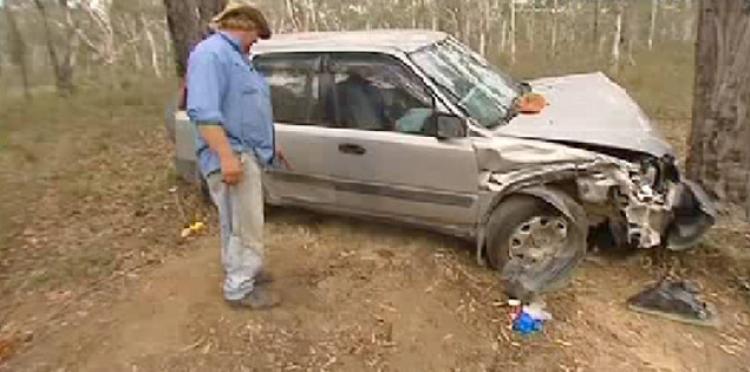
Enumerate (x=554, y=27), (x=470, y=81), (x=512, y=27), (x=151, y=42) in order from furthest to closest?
(x=151, y=42) → (x=554, y=27) → (x=512, y=27) → (x=470, y=81)

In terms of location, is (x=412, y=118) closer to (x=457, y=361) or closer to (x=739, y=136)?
(x=457, y=361)

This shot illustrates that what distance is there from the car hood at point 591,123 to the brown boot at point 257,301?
1.73 m

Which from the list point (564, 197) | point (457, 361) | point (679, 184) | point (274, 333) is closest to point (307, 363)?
point (274, 333)

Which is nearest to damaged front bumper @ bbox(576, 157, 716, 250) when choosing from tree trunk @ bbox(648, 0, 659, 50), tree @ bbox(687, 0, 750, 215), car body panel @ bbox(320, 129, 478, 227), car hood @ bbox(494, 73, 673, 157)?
car hood @ bbox(494, 73, 673, 157)

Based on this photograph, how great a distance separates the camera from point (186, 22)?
8062mm

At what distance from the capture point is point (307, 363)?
148 inches

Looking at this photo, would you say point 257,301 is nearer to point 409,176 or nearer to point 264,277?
point 264,277

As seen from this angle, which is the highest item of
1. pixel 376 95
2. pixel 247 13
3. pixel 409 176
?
pixel 247 13

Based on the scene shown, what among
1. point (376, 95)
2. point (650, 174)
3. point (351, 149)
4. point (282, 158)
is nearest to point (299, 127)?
point (282, 158)

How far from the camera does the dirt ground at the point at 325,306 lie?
3.80 m

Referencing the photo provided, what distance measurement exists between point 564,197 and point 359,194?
1407 millimetres

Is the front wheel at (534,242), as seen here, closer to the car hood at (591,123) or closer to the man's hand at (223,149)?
the car hood at (591,123)

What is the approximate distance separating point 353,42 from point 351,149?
0.79 m

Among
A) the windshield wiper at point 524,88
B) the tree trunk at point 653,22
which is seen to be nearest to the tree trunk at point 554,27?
the tree trunk at point 653,22
